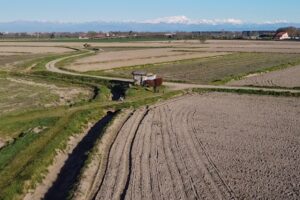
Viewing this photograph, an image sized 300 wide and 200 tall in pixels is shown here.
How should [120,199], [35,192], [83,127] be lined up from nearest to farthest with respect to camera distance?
[120,199] < [35,192] < [83,127]

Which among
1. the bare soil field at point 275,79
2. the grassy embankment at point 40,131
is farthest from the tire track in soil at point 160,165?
the bare soil field at point 275,79

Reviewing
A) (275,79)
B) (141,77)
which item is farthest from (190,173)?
(275,79)

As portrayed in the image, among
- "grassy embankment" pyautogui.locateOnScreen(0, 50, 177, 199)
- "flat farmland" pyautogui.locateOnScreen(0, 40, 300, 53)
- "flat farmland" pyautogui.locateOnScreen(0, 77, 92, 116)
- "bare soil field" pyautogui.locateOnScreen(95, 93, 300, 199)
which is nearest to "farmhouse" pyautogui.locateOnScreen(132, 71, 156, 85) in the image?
"grassy embankment" pyautogui.locateOnScreen(0, 50, 177, 199)

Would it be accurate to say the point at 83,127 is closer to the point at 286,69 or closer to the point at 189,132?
the point at 189,132

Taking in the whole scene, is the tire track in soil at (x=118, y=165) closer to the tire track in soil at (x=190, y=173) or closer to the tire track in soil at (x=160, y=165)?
the tire track in soil at (x=160, y=165)

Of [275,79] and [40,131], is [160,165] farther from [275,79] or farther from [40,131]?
[275,79]

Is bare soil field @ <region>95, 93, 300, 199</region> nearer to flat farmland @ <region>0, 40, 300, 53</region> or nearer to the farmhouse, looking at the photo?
the farmhouse

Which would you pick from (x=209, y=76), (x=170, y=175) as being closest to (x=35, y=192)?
(x=170, y=175)
